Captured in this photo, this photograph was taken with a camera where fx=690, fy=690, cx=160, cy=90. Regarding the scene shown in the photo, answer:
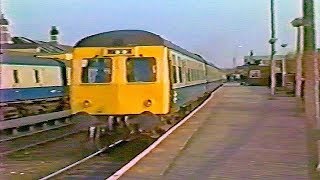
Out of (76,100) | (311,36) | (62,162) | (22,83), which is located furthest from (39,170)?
(22,83)

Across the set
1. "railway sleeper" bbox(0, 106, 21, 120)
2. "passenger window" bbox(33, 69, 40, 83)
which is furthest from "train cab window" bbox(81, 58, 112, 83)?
"passenger window" bbox(33, 69, 40, 83)

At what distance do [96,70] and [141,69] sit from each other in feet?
3.56

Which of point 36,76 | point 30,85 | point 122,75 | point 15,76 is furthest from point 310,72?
point 36,76

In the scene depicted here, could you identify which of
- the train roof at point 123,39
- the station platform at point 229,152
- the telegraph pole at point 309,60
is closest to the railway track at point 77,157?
the station platform at point 229,152

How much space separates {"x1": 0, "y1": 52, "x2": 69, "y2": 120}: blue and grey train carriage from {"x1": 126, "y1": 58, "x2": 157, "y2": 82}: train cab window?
782 cm

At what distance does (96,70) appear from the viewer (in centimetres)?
1644

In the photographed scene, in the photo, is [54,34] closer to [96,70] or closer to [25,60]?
[25,60]

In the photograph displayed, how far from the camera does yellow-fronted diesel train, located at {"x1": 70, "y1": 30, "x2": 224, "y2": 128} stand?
52.3 feet

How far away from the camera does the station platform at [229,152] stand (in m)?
10.9

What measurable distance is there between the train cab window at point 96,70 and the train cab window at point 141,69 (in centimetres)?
47

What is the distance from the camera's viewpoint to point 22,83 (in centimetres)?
2761

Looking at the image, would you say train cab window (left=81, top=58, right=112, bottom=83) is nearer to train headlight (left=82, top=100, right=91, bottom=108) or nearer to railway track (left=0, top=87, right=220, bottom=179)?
train headlight (left=82, top=100, right=91, bottom=108)

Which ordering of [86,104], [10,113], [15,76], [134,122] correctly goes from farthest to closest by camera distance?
[15,76] < [10,113] < [86,104] < [134,122]

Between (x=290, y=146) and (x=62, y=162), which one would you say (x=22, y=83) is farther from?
(x=290, y=146)
